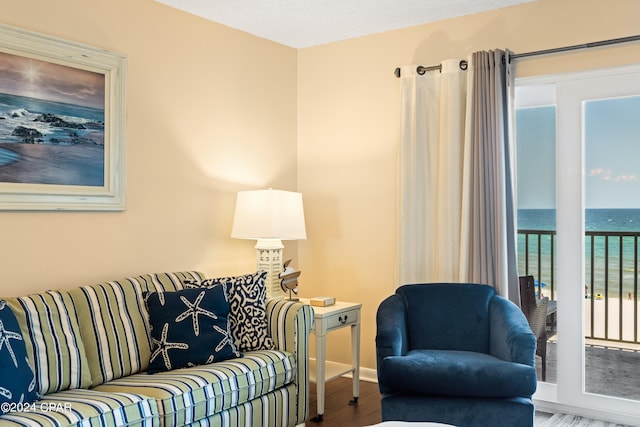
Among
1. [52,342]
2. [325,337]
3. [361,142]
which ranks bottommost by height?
[325,337]

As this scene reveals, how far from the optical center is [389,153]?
14.4ft

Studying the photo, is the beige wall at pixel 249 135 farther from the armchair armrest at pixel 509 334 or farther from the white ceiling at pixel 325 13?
the armchair armrest at pixel 509 334

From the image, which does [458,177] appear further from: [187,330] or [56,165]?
[56,165]

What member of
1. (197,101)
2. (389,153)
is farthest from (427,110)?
(197,101)

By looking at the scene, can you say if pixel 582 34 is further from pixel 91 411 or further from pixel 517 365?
pixel 91 411

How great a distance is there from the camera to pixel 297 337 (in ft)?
11.2

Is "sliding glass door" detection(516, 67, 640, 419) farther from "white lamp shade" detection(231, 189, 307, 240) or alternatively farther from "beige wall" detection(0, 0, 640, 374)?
"white lamp shade" detection(231, 189, 307, 240)

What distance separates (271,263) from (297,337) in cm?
74

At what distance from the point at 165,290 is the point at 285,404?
0.90 m

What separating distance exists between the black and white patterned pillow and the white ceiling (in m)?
1.68

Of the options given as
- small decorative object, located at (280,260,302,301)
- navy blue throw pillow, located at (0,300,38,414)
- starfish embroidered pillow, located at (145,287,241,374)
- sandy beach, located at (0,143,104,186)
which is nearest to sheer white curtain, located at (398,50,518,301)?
small decorative object, located at (280,260,302,301)

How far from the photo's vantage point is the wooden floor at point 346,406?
365 centimetres

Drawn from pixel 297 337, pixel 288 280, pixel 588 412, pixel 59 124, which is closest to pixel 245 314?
pixel 297 337

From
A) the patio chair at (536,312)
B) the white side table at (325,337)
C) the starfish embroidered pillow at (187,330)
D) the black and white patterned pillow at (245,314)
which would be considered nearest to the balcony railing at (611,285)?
the patio chair at (536,312)
